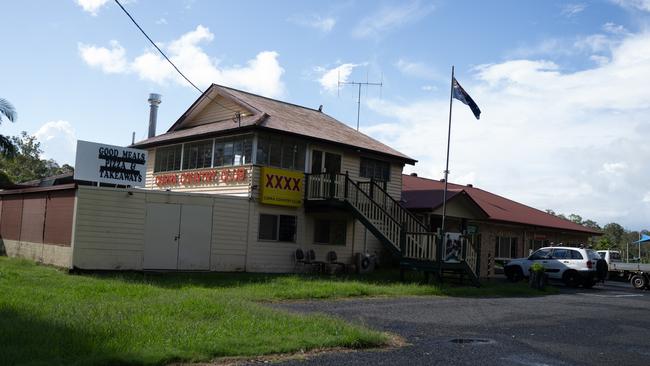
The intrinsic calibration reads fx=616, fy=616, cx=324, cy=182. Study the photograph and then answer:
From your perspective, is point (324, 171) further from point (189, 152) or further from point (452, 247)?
point (452, 247)

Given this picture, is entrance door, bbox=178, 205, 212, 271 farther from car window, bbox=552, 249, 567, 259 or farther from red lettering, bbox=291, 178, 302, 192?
car window, bbox=552, 249, 567, 259

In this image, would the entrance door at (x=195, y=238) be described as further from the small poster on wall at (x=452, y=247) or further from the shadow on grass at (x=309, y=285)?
the small poster on wall at (x=452, y=247)

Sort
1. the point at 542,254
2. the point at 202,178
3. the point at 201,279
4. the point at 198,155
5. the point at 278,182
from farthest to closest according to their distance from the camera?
the point at 542,254, the point at 198,155, the point at 202,178, the point at 278,182, the point at 201,279

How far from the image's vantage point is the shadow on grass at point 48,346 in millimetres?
7031

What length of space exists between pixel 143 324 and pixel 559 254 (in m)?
20.9

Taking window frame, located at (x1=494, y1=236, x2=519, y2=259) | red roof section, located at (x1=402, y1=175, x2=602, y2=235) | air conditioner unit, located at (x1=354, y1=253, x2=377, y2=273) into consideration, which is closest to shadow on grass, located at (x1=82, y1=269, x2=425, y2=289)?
air conditioner unit, located at (x1=354, y1=253, x2=377, y2=273)

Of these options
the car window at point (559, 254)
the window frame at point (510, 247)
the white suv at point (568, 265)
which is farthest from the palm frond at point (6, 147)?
the window frame at point (510, 247)

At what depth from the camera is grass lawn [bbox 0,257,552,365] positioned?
7594 millimetres

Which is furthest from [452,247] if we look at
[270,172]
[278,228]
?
[270,172]

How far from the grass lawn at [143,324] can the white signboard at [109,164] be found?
417 centimetres

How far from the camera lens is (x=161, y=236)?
19.5 m

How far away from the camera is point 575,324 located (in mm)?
13031

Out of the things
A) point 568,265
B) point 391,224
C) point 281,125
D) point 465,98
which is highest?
point 465,98

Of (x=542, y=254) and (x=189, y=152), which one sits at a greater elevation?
(x=189, y=152)
